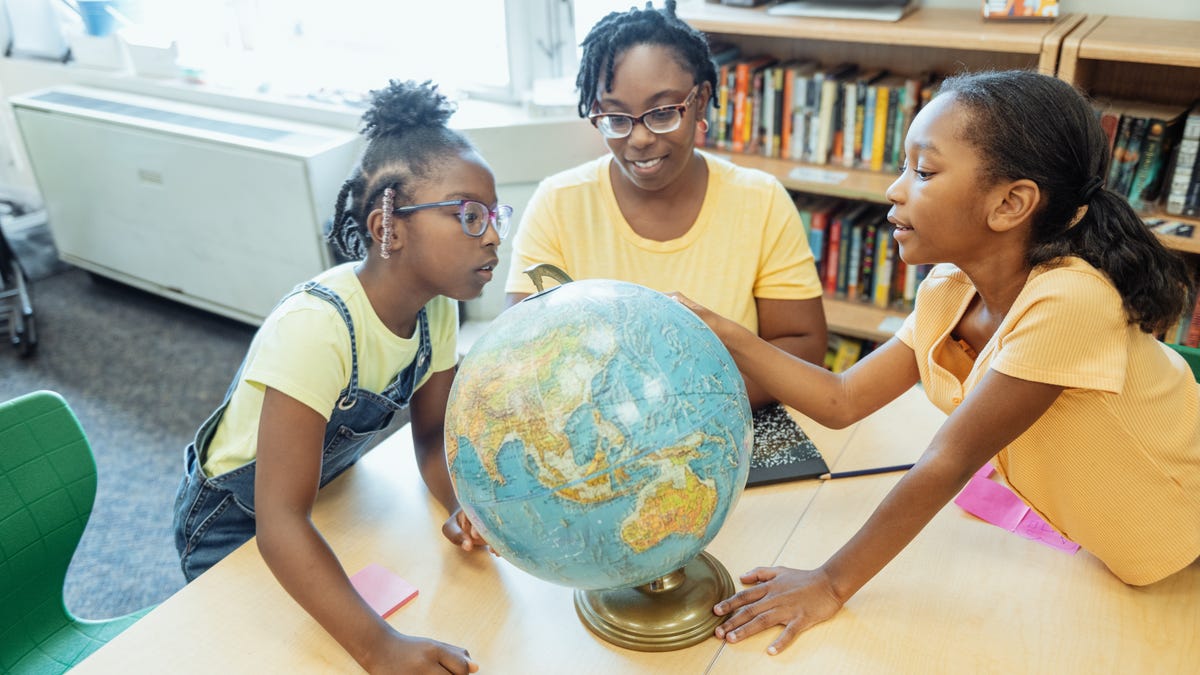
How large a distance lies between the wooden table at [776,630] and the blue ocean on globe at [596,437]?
228mm

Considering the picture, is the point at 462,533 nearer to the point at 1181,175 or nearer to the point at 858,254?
the point at 858,254

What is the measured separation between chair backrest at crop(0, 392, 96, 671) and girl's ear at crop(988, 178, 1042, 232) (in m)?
1.58

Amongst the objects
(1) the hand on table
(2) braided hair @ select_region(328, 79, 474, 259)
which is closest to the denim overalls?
(2) braided hair @ select_region(328, 79, 474, 259)

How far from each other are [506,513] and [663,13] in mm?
1235

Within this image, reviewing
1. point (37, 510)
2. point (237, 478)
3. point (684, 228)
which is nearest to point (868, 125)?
point (684, 228)

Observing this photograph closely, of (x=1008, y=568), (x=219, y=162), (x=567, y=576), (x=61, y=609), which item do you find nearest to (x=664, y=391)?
(x=567, y=576)

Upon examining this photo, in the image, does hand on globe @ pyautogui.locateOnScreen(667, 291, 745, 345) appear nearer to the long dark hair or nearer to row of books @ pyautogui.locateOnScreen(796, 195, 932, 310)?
the long dark hair

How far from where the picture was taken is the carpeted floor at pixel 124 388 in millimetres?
2809

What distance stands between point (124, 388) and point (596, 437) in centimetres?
335

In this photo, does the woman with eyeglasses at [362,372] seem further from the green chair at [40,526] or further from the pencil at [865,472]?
the pencil at [865,472]

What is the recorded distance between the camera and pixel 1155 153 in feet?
8.60

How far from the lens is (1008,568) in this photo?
1.46 meters

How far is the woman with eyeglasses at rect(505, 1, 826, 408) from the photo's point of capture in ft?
6.39

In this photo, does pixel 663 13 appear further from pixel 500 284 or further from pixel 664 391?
pixel 500 284
